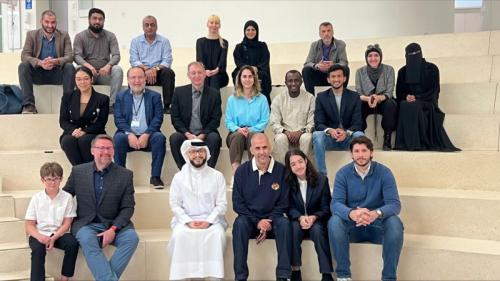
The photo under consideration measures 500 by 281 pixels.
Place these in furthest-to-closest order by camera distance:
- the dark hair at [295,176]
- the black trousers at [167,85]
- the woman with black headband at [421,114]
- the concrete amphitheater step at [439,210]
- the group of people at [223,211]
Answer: the black trousers at [167,85], the woman with black headband at [421,114], the concrete amphitheater step at [439,210], the dark hair at [295,176], the group of people at [223,211]

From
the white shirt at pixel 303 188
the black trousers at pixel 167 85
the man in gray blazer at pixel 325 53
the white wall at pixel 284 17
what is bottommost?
the white shirt at pixel 303 188

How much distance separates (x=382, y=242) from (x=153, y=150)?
2299 mm

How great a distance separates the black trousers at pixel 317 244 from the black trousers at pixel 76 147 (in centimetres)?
212

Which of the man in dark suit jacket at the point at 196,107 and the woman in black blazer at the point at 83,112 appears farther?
the man in dark suit jacket at the point at 196,107

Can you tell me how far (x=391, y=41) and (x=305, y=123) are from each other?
2.67m

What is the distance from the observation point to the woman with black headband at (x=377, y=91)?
5.62 meters

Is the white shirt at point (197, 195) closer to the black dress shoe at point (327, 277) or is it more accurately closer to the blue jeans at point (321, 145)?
the black dress shoe at point (327, 277)

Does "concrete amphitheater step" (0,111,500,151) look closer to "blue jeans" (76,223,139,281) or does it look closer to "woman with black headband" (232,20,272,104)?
"woman with black headband" (232,20,272,104)

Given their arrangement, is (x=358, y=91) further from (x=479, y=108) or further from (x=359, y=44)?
(x=359, y=44)

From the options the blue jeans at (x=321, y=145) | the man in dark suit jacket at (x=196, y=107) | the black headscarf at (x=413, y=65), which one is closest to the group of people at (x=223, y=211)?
the blue jeans at (x=321, y=145)

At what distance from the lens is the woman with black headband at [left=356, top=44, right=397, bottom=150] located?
5625 millimetres

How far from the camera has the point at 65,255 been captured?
438cm

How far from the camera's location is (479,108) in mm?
6051

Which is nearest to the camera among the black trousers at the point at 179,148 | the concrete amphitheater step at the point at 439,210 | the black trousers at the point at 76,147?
the concrete amphitheater step at the point at 439,210
